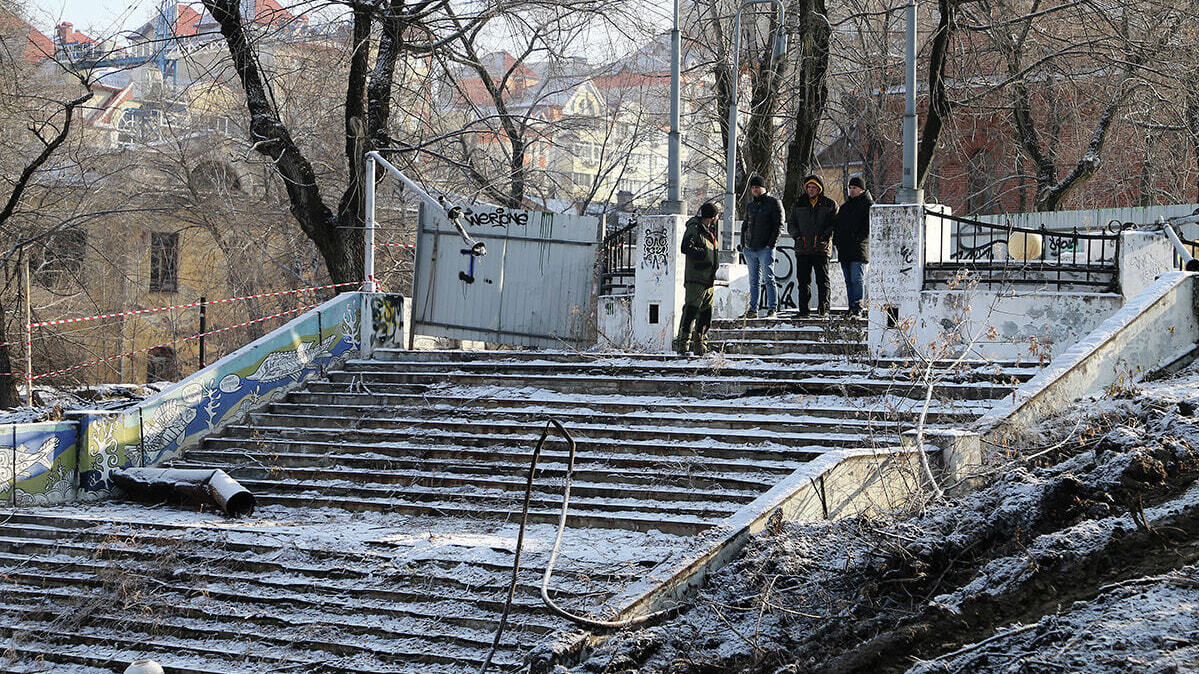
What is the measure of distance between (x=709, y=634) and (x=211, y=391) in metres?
8.84

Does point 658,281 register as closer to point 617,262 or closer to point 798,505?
point 617,262

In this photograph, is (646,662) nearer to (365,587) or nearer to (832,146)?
(365,587)

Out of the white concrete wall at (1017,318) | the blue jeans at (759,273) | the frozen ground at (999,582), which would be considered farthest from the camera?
the blue jeans at (759,273)

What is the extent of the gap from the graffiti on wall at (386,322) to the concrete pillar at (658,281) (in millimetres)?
3602

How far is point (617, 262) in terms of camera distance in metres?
17.9

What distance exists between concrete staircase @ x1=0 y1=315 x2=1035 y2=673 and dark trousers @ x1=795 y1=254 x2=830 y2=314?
444 millimetres

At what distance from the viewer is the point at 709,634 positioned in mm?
7789

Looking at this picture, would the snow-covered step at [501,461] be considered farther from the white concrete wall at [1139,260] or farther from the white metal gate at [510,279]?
the white concrete wall at [1139,260]

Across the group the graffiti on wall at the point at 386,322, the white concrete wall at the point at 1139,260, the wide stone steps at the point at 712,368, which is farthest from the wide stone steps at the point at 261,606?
the white concrete wall at the point at 1139,260

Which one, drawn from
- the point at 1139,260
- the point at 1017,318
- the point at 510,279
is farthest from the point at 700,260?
the point at 1139,260

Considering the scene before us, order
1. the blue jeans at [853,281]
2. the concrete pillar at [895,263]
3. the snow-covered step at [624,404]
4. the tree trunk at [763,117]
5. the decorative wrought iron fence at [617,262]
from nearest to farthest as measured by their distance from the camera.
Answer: the snow-covered step at [624,404], the concrete pillar at [895,263], the blue jeans at [853,281], the decorative wrought iron fence at [617,262], the tree trunk at [763,117]

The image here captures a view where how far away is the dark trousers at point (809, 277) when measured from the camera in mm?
15810

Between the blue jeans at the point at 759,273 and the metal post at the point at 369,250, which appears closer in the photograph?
the blue jeans at the point at 759,273

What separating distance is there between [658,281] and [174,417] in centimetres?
622
